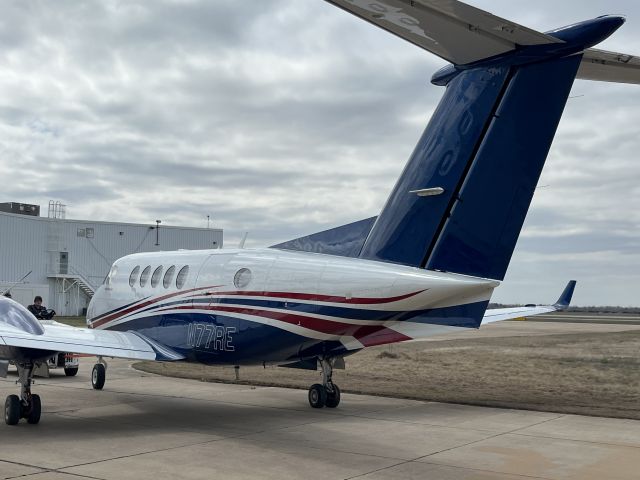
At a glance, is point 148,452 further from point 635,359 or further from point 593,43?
point 635,359

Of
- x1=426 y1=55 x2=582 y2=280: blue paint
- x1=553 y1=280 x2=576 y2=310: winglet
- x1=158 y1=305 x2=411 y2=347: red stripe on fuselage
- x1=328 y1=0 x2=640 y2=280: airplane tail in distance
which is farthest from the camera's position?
x1=553 y1=280 x2=576 y2=310: winglet

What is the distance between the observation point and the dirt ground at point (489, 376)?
566 inches

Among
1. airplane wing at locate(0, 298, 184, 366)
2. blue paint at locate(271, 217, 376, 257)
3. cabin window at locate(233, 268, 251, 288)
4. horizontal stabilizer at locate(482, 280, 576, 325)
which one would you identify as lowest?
airplane wing at locate(0, 298, 184, 366)

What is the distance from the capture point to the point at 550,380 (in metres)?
17.6

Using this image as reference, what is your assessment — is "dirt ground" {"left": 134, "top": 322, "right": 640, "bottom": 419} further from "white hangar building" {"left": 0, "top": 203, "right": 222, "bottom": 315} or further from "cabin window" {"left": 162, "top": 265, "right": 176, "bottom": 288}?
"white hangar building" {"left": 0, "top": 203, "right": 222, "bottom": 315}

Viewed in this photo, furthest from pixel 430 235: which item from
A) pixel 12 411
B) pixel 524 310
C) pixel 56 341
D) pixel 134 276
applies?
pixel 524 310

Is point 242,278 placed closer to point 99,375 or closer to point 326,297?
point 326,297

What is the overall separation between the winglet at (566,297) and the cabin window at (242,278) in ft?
31.3

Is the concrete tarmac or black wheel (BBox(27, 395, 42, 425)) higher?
black wheel (BBox(27, 395, 42, 425))

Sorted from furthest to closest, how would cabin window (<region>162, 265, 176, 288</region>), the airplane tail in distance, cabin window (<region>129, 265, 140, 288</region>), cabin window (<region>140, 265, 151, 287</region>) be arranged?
cabin window (<region>129, 265, 140, 288</region>) → cabin window (<region>140, 265, 151, 287</region>) → cabin window (<region>162, 265, 176, 288</region>) → the airplane tail in distance

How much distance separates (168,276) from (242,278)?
240 cm

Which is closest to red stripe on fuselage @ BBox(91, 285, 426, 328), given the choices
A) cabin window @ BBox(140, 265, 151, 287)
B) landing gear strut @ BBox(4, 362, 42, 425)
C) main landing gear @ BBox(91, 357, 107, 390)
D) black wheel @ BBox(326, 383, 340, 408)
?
cabin window @ BBox(140, 265, 151, 287)

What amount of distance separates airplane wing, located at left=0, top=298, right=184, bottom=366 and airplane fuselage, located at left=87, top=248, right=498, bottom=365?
0.67 metres

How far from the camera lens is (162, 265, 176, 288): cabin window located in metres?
13.5
